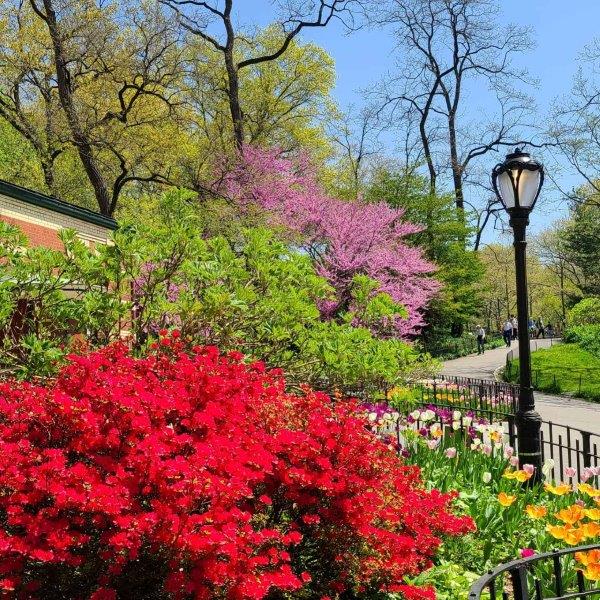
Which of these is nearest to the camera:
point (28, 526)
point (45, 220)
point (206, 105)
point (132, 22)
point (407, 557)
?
point (28, 526)

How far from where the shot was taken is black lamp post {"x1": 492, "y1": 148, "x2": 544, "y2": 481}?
7145 millimetres

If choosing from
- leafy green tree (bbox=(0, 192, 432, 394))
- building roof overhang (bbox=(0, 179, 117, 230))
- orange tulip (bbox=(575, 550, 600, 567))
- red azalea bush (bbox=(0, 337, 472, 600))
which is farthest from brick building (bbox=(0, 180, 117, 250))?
orange tulip (bbox=(575, 550, 600, 567))

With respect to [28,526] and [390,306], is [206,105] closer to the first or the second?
[390,306]

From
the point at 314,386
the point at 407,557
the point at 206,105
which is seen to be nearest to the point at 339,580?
the point at 407,557

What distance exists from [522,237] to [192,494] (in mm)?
5457

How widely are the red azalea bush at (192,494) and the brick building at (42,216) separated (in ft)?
25.1

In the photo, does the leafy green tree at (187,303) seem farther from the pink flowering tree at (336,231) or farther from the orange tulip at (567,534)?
the pink flowering tree at (336,231)

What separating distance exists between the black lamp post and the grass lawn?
14.0 metres

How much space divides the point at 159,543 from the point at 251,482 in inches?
28.0

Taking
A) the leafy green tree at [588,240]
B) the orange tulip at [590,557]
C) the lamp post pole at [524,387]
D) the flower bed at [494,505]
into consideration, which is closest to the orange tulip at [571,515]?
the flower bed at [494,505]

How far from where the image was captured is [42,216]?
12648 millimetres

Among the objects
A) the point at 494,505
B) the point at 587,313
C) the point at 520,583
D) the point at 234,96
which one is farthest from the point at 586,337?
the point at 520,583

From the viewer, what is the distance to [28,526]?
326 centimetres

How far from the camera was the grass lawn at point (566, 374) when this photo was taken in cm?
2058
